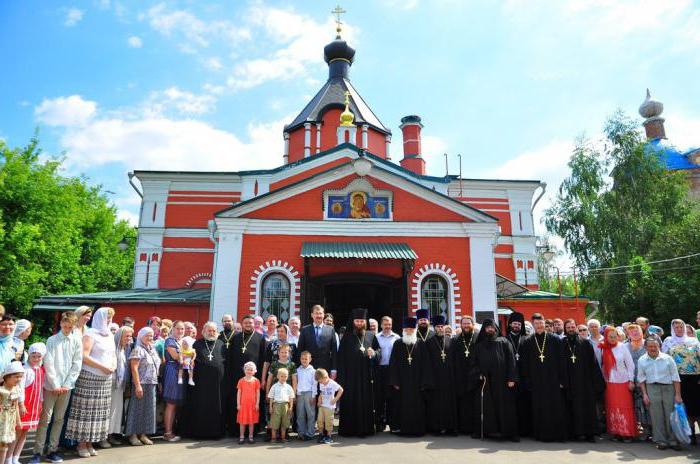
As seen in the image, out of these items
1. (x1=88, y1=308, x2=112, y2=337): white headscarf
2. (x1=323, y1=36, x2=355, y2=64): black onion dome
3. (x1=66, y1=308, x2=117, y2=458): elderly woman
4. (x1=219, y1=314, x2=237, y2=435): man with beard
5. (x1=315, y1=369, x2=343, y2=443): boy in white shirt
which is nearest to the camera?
(x1=66, y1=308, x2=117, y2=458): elderly woman

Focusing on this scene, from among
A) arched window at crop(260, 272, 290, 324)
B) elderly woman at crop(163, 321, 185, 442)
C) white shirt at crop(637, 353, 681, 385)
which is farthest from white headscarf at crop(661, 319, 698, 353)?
arched window at crop(260, 272, 290, 324)

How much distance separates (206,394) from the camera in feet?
20.9

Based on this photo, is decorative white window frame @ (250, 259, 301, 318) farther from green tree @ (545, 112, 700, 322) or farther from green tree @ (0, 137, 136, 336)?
green tree @ (545, 112, 700, 322)

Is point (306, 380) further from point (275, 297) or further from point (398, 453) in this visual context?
point (275, 297)

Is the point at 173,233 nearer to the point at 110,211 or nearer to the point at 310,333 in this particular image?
the point at 110,211

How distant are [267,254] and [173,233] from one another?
372 inches

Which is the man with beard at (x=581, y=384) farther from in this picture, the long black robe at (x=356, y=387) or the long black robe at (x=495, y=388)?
the long black robe at (x=356, y=387)

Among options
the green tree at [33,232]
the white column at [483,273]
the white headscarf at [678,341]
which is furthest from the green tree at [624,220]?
the green tree at [33,232]

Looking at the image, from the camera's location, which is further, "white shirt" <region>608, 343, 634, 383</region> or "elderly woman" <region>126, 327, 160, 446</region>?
"white shirt" <region>608, 343, 634, 383</region>

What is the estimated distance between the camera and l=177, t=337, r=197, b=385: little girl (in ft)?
20.7

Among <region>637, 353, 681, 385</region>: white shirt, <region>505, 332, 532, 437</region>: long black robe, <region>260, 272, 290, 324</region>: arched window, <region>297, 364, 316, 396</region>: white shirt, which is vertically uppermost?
<region>260, 272, 290, 324</region>: arched window

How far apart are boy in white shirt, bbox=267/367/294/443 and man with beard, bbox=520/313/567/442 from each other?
3357 mm

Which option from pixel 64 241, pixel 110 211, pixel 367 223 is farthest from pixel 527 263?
pixel 110 211

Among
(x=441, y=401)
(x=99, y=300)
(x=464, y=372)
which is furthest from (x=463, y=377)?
(x=99, y=300)
